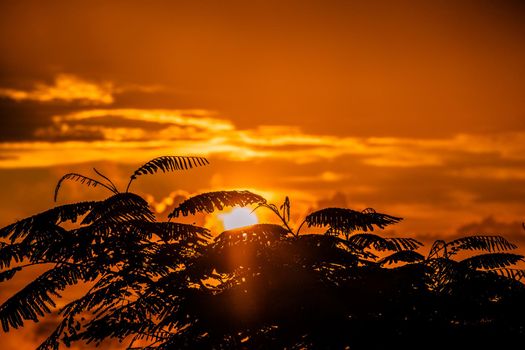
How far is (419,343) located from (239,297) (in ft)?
8.31

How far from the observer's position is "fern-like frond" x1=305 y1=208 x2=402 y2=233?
1154 centimetres

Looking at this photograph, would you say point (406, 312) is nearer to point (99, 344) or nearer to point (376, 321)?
point (376, 321)

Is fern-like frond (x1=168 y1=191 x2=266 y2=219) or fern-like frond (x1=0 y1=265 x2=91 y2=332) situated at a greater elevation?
fern-like frond (x1=168 y1=191 x2=266 y2=219)

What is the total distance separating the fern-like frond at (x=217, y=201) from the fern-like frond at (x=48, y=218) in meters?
1.79

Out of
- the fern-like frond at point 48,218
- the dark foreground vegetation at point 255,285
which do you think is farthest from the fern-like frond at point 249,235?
the fern-like frond at point 48,218

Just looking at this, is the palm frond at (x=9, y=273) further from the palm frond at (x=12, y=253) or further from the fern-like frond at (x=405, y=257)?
the fern-like frond at (x=405, y=257)

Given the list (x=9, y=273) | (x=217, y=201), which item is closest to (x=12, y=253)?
(x=9, y=273)

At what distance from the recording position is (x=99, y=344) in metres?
10.4

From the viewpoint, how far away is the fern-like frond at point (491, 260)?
13203 millimetres

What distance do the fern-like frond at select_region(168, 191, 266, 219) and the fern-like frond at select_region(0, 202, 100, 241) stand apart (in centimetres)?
179

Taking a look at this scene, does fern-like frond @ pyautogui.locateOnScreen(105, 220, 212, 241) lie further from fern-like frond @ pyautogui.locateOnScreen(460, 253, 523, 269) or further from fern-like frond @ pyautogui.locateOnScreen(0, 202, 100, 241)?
fern-like frond @ pyautogui.locateOnScreen(460, 253, 523, 269)

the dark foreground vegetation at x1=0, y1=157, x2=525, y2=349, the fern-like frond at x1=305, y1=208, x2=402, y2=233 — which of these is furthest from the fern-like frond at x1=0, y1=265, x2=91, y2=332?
the fern-like frond at x1=305, y1=208, x2=402, y2=233

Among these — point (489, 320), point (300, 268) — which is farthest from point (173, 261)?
point (489, 320)

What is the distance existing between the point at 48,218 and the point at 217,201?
10.2 ft
